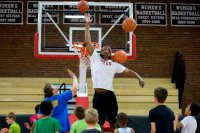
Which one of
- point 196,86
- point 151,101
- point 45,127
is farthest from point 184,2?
point 45,127

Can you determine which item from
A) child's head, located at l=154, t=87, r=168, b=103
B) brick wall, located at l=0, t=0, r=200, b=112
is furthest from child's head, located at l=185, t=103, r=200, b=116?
brick wall, located at l=0, t=0, r=200, b=112

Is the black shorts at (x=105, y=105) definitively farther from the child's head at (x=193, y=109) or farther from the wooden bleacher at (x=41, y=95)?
the wooden bleacher at (x=41, y=95)

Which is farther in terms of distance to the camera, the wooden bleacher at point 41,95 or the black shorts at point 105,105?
the wooden bleacher at point 41,95

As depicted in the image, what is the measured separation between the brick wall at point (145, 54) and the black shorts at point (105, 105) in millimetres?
7995

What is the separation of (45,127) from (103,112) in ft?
3.72

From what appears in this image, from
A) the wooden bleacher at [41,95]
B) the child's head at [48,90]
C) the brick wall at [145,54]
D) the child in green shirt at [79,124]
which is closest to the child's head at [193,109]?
the child in green shirt at [79,124]

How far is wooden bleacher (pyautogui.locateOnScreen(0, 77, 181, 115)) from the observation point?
12289 millimetres

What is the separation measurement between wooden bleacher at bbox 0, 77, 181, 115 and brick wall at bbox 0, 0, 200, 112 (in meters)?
0.50

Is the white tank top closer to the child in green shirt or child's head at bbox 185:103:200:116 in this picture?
the child in green shirt

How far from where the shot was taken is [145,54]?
13.8m

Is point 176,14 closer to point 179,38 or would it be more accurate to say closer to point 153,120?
point 179,38

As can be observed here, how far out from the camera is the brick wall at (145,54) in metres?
13.4

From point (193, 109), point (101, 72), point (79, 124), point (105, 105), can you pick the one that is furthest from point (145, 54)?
point (79, 124)

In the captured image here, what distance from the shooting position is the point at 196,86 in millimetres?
13742
